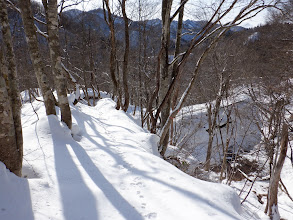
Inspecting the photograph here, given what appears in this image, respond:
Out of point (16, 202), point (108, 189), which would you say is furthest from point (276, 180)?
point (16, 202)

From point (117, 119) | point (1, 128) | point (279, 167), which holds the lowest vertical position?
point (279, 167)

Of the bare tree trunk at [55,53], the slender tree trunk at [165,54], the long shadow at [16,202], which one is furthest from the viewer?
the slender tree trunk at [165,54]

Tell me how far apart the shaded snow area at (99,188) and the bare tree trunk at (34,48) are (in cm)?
90

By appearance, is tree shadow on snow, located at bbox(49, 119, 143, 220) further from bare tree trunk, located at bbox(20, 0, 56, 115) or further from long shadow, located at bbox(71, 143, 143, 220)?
bare tree trunk, located at bbox(20, 0, 56, 115)

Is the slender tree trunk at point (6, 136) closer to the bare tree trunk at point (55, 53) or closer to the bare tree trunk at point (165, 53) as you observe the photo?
the bare tree trunk at point (55, 53)

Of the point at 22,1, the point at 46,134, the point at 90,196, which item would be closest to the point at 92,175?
the point at 90,196

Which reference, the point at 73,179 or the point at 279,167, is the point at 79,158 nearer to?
the point at 73,179

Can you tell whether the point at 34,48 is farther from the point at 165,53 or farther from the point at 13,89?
the point at 165,53

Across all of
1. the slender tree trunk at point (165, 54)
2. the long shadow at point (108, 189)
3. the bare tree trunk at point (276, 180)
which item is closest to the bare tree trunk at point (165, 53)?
the slender tree trunk at point (165, 54)

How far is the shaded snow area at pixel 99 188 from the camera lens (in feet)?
5.44

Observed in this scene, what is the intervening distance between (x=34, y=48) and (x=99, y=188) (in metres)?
3.08

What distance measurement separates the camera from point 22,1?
11.1ft

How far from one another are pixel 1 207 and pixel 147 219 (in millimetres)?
1223

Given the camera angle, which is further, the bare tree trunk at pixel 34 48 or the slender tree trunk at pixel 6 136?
the bare tree trunk at pixel 34 48
